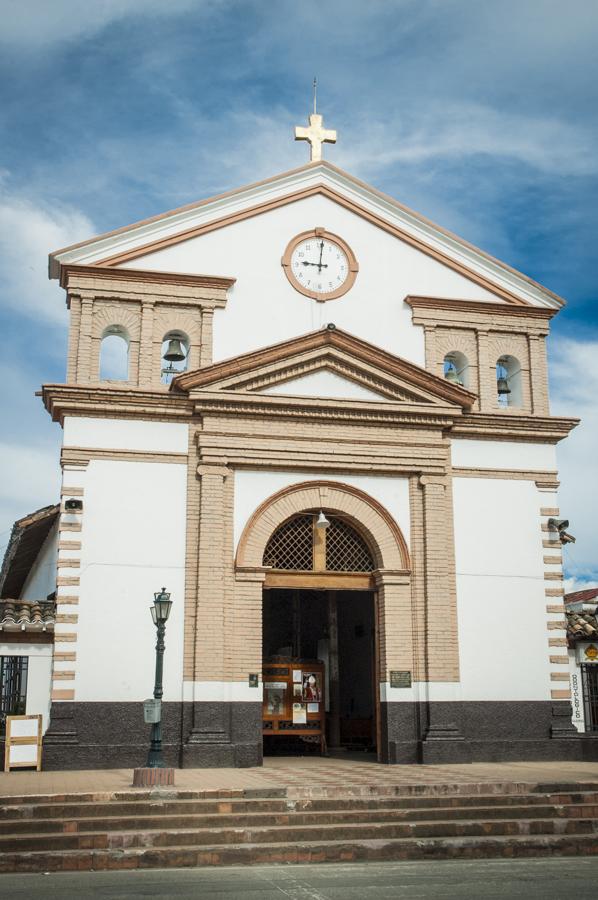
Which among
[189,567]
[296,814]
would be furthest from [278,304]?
[296,814]

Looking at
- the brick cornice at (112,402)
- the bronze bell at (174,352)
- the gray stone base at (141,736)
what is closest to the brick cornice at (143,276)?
the bronze bell at (174,352)

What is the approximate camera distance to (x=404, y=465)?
1923cm

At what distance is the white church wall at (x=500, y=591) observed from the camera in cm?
1897

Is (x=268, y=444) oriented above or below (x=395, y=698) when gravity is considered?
above

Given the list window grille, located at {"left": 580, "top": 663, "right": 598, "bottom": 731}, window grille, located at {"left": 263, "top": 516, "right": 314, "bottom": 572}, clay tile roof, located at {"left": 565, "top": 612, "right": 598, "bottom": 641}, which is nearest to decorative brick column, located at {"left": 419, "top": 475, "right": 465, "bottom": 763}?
window grille, located at {"left": 263, "top": 516, "right": 314, "bottom": 572}

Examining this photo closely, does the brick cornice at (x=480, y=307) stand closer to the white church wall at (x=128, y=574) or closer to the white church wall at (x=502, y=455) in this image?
the white church wall at (x=502, y=455)

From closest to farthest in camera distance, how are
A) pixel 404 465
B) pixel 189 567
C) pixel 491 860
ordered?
pixel 491 860
pixel 189 567
pixel 404 465

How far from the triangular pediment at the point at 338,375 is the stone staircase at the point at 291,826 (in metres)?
7.57

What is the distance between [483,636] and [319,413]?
5069 millimetres

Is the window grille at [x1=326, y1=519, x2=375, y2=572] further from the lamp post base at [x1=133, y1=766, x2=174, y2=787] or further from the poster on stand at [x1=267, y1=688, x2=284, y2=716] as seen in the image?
the lamp post base at [x1=133, y1=766, x2=174, y2=787]

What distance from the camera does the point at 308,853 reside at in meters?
12.1

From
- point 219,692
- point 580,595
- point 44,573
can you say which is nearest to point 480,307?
point 219,692

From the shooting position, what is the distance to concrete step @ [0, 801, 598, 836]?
12352 mm

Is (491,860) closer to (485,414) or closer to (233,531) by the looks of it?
(233,531)
